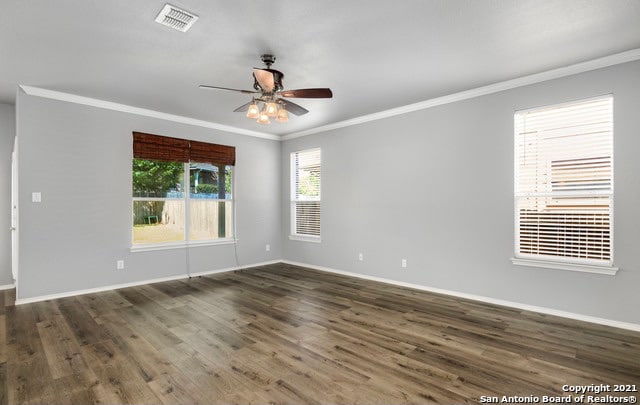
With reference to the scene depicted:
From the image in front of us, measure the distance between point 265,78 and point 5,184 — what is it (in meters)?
4.73

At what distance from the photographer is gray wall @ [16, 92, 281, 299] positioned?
4180 millimetres

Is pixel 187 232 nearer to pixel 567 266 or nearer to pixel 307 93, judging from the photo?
pixel 307 93

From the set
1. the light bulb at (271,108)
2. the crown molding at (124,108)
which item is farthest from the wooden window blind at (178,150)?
the light bulb at (271,108)

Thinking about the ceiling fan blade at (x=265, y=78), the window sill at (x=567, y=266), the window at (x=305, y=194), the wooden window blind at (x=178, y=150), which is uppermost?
the ceiling fan blade at (x=265, y=78)

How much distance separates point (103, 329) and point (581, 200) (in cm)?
519

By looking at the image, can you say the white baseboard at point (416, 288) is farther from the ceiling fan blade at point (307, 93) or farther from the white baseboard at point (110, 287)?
the ceiling fan blade at point (307, 93)

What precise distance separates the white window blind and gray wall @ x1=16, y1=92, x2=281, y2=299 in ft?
16.6

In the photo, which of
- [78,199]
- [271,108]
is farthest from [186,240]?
[271,108]

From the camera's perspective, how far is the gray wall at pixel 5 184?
4.82 metres

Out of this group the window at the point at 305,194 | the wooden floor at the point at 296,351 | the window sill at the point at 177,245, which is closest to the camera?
the wooden floor at the point at 296,351

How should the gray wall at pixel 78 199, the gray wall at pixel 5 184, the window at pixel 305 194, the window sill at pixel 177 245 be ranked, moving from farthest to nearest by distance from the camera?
1. the window at pixel 305 194
2. the window sill at pixel 177 245
3. the gray wall at pixel 5 184
4. the gray wall at pixel 78 199

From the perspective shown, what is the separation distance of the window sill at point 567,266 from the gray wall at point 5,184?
708cm

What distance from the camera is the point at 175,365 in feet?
8.36

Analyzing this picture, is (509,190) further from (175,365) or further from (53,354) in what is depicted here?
(53,354)
